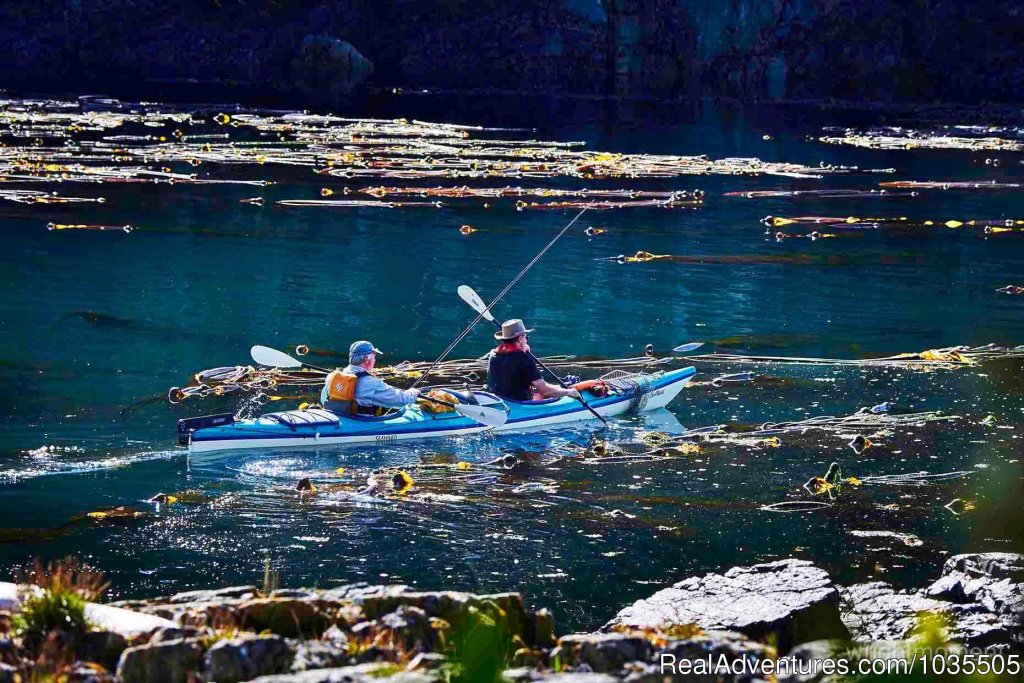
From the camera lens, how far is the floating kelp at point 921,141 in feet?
159

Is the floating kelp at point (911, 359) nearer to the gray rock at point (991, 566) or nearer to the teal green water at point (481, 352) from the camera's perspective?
the teal green water at point (481, 352)

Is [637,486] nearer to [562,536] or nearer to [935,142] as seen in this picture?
[562,536]

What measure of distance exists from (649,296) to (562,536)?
40.9 ft

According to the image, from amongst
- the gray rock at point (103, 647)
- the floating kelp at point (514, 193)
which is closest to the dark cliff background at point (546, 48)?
the floating kelp at point (514, 193)

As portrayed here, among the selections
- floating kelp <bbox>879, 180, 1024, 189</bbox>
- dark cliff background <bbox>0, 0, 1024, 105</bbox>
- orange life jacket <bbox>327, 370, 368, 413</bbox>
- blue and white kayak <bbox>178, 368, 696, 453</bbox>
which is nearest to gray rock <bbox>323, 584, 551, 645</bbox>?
blue and white kayak <bbox>178, 368, 696, 453</bbox>

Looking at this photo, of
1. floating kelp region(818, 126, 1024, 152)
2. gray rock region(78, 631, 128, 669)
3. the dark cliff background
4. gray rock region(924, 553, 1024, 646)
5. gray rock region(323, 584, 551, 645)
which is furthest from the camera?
the dark cliff background

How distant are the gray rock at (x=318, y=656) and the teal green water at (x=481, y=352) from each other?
12.7 ft

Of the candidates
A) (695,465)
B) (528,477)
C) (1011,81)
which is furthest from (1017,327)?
(1011,81)

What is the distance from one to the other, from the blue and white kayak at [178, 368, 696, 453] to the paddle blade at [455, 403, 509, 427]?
76 mm

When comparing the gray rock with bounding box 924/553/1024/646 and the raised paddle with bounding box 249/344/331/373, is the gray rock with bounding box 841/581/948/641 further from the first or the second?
the raised paddle with bounding box 249/344/331/373

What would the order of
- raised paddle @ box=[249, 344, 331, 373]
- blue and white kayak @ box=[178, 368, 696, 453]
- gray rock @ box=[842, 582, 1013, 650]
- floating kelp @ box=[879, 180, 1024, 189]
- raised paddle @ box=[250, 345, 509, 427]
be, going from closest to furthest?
gray rock @ box=[842, 582, 1013, 650], blue and white kayak @ box=[178, 368, 696, 453], raised paddle @ box=[249, 344, 331, 373], raised paddle @ box=[250, 345, 509, 427], floating kelp @ box=[879, 180, 1024, 189]

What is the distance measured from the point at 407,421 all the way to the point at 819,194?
23.8m

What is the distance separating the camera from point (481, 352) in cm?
2039

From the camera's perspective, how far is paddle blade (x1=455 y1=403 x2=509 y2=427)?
16.0 metres
